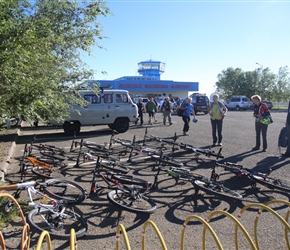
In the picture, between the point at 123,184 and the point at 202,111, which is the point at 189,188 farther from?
the point at 202,111

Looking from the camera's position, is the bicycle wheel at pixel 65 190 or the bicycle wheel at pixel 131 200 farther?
the bicycle wheel at pixel 65 190

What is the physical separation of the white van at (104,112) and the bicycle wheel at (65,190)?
891 cm

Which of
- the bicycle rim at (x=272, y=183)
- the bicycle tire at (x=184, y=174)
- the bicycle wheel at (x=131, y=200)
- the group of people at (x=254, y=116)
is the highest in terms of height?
the group of people at (x=254, y=116)

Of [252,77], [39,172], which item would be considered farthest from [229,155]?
[252,77]

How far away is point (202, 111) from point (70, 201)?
87.8 feet

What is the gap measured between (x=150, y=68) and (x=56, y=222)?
73564mm

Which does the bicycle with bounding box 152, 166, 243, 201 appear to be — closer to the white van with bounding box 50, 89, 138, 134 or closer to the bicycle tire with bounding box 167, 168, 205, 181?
the bicycle tire with bounding box 167, 168, 205, 181

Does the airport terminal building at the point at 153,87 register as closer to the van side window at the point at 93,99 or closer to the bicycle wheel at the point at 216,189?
the van side window at the point at 93,99

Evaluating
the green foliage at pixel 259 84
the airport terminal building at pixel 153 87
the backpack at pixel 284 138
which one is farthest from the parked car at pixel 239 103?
the backpack at pixel 284 138

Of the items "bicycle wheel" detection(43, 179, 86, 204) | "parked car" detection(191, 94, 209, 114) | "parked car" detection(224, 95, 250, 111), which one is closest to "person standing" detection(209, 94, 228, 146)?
"bicycle wheel" detection(43, 179, 86, 204)

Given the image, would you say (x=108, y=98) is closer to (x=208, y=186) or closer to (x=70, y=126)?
(x=70, y=126)

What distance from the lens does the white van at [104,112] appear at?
14.3 metres

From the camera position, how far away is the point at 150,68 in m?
75.8

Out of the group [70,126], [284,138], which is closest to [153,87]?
[70,126]
